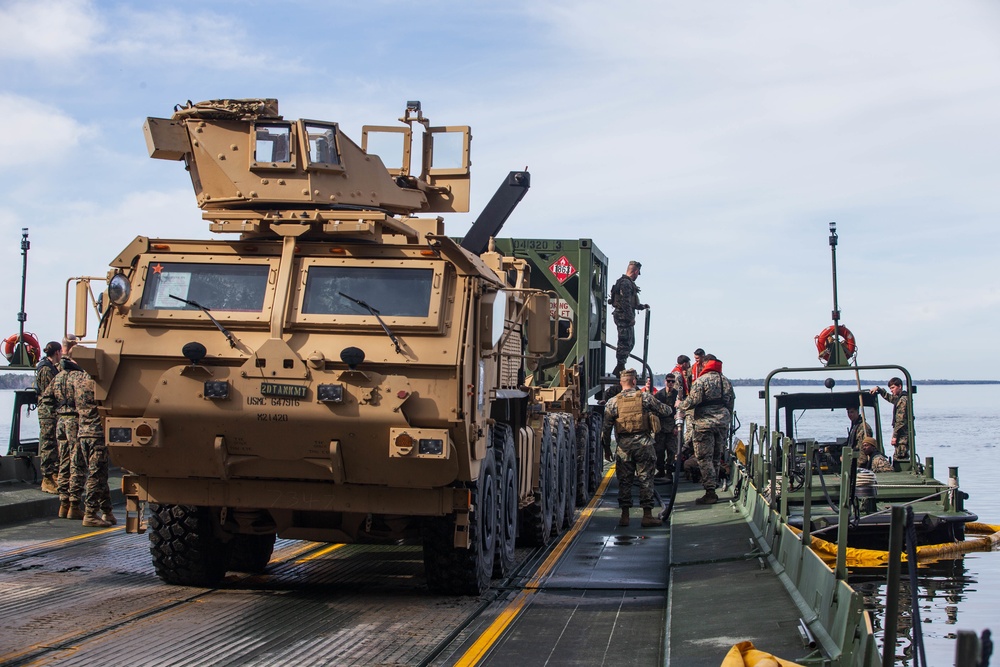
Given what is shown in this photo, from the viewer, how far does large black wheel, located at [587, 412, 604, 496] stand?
19094 millimetres

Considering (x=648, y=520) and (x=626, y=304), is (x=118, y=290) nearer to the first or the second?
(x=648, y=520)

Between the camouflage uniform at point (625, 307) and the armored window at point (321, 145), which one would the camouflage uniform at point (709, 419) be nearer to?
the camouflage uniform at point (625, 307)

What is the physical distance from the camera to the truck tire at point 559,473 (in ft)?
46.6

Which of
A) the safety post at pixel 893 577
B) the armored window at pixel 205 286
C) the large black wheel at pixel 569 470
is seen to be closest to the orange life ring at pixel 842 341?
the large black wheel at pixel 569 470

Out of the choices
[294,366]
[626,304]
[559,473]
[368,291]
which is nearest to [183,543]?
[294,366]

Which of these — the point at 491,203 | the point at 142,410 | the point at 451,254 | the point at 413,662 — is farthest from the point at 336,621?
the point at 491,203

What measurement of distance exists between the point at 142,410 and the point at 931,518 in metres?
7.13

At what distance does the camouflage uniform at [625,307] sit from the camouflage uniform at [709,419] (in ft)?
17.2

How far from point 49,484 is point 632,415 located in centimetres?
745

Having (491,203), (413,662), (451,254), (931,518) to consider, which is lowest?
(413,662)

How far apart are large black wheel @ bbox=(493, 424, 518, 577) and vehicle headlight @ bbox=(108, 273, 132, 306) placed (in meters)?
3.31

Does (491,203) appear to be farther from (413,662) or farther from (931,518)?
(413,662)

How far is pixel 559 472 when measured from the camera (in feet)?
47.6

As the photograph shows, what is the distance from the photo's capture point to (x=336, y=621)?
8781mm
